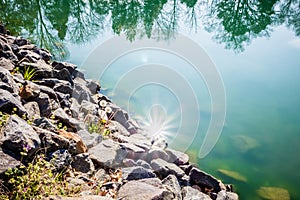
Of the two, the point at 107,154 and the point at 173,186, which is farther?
the point at 107,154

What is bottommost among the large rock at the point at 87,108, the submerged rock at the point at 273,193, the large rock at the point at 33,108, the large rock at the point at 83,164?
the submerged rock at the point at 273,193

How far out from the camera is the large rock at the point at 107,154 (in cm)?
218

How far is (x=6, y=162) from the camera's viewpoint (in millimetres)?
1374

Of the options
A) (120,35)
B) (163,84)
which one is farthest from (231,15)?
(163,84)

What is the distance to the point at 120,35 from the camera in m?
6.82

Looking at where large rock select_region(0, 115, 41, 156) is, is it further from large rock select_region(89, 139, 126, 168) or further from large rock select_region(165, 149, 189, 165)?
large rock select_region(165, 149, 189, 165)

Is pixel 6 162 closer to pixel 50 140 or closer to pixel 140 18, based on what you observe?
pixel 50 140

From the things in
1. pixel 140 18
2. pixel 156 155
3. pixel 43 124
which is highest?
pixel 140 18

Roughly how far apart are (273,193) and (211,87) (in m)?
2.63

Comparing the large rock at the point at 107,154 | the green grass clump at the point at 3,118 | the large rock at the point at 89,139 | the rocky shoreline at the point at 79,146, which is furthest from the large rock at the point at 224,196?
the green grass clump at the point at 3,118

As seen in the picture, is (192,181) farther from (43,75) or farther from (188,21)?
(188,21)

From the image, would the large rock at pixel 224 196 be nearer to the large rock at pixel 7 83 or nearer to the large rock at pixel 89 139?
the large rock at pixel 89 139

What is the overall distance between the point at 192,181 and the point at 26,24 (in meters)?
6.70

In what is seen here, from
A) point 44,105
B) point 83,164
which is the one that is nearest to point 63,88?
point 44,105
